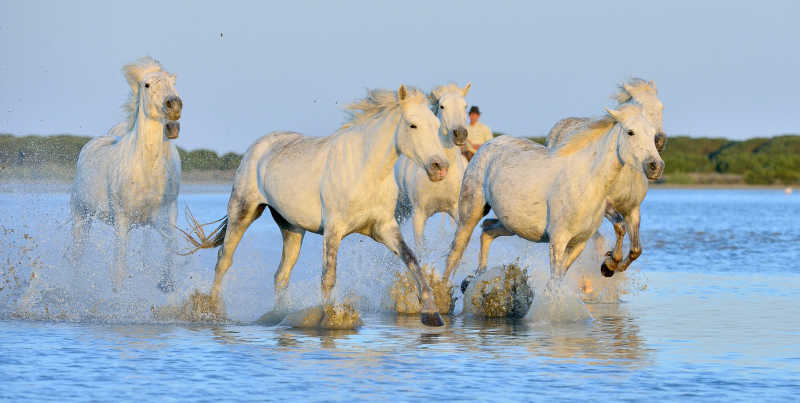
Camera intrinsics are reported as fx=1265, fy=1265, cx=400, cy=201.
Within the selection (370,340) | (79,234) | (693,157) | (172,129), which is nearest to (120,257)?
(172,129)

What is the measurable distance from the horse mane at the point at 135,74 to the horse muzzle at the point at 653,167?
16.3 feet

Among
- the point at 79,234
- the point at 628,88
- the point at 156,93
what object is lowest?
the point at 79,234

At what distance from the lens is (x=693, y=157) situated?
85.3m

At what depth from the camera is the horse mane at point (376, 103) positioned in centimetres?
1032

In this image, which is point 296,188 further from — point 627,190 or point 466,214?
point 627,190

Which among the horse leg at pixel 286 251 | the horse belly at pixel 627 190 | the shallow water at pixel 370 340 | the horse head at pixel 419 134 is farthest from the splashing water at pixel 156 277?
the horse head at pixel 419 134

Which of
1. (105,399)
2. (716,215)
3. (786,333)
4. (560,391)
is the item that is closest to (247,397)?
(105,399)

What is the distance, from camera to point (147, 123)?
Result: 1234 cm

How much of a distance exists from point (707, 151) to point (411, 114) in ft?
322

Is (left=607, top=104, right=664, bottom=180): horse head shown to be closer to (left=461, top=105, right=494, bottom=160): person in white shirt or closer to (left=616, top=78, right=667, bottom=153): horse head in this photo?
(left=616, top=78, right=667, bottom=153): horse head

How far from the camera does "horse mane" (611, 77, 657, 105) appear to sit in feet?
41.4

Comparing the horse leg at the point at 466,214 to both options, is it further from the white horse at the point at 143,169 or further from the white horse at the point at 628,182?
the white horse at the point at 143,169

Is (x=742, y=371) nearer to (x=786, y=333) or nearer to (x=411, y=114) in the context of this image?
(x=786, y=333)

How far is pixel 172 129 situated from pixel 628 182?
4.27 m
